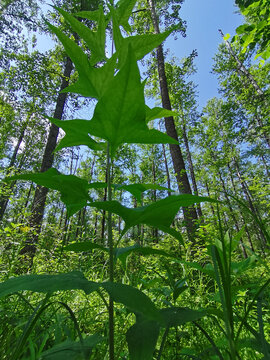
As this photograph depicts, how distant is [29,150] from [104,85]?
46.5ft

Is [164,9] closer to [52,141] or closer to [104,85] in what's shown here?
[52,141]

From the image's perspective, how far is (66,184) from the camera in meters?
0.60

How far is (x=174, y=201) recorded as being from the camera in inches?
20.3

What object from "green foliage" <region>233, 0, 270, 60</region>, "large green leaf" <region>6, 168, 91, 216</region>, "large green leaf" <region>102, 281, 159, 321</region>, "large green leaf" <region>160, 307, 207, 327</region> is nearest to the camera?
"large green leaf" <region>102, 281, 159, 321</region>

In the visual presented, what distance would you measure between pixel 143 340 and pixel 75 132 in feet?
2.18

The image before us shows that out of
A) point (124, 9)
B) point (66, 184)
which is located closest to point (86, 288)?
point (66, 184)

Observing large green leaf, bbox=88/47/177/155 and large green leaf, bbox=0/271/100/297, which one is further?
large green leaf, bbox=88/47/177/155

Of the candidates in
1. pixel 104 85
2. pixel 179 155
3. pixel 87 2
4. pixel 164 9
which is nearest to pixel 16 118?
pixel 87 2

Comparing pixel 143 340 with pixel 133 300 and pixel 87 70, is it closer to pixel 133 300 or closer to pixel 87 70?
pixel 133 300

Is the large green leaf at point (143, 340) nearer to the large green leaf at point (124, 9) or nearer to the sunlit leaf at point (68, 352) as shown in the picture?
the sunlit leaf at point (68, 352)

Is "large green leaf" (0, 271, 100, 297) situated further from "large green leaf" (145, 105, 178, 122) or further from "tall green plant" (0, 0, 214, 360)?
"large green leaf" (145, 105, 178, 122)

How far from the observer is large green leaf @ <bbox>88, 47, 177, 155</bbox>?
0.48m

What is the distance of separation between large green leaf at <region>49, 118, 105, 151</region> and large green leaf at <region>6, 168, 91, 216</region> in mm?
Result: 170

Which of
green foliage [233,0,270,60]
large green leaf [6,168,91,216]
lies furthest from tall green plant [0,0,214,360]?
green foliage [233,0,270,60]
